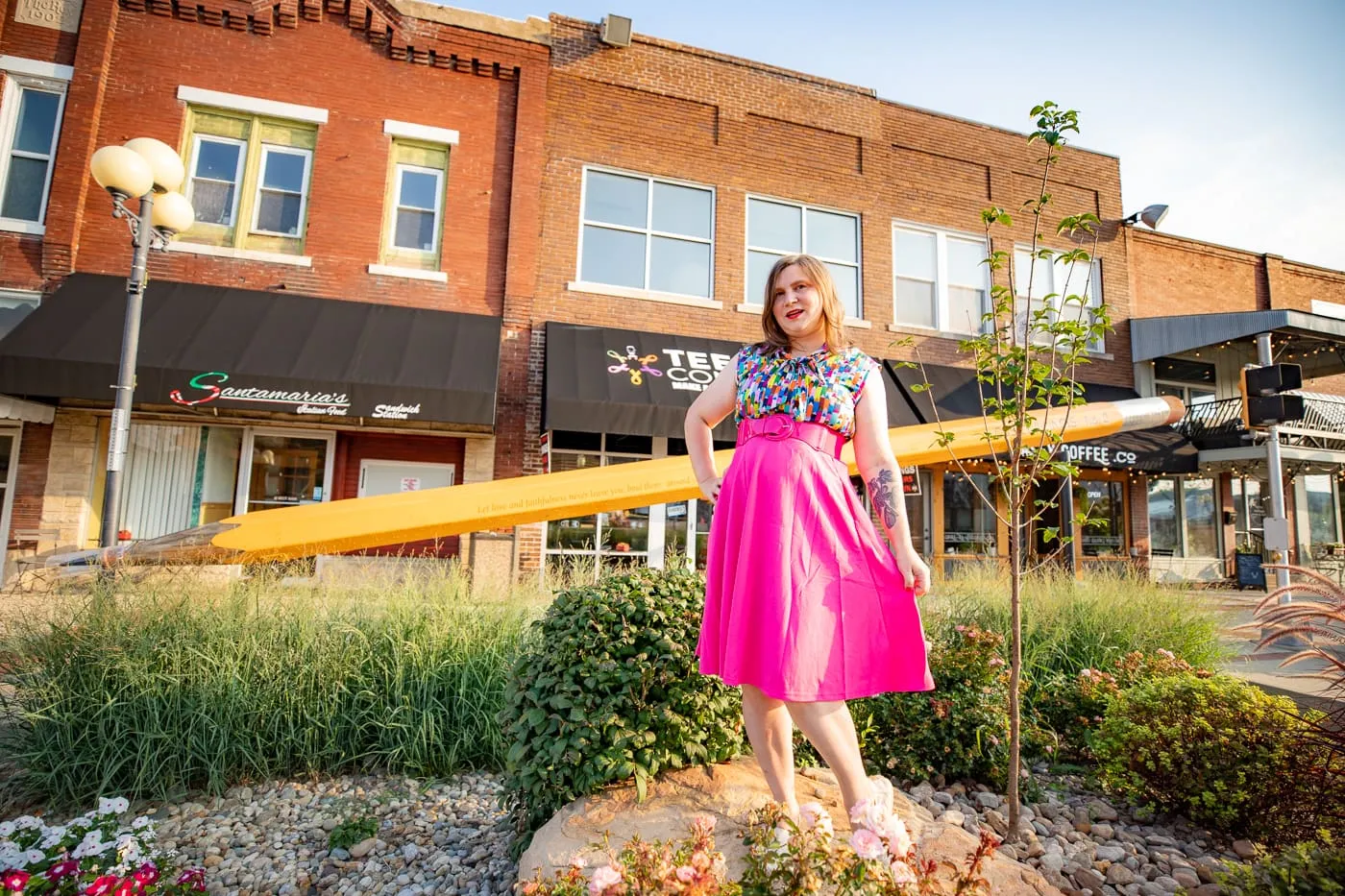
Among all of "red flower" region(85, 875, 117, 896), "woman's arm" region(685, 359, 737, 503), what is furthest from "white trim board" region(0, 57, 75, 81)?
"woman's arm" region(685, 359, 737, 503)

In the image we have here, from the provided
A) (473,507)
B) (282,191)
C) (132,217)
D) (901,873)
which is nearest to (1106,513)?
(473,507)

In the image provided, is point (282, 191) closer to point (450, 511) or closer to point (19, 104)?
point (19, 104)

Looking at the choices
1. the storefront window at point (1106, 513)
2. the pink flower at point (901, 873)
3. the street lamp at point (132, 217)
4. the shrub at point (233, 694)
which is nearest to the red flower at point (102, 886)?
the shrub at point (233, 694)

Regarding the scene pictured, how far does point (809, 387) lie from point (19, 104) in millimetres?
12642

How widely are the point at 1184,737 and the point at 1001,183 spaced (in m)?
12.5

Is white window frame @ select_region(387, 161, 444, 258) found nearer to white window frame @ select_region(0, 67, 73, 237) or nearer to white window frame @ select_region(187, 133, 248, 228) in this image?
Result: white window frame @ select_region(187, 133, 248, 228)

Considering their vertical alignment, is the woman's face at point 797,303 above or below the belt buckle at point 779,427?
above

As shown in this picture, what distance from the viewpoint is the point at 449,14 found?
9992mm

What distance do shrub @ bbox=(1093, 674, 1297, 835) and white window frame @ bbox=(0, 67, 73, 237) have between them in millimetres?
12839

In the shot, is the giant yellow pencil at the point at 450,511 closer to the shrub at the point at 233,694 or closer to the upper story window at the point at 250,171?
the shrub at the point at 233,694

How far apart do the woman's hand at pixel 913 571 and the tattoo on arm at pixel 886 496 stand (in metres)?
0.12

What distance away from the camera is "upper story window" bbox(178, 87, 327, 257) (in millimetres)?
9453

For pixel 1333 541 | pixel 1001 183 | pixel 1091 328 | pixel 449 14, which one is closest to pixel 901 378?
pixel 1001 183

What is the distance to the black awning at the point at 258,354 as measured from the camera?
297 inches
